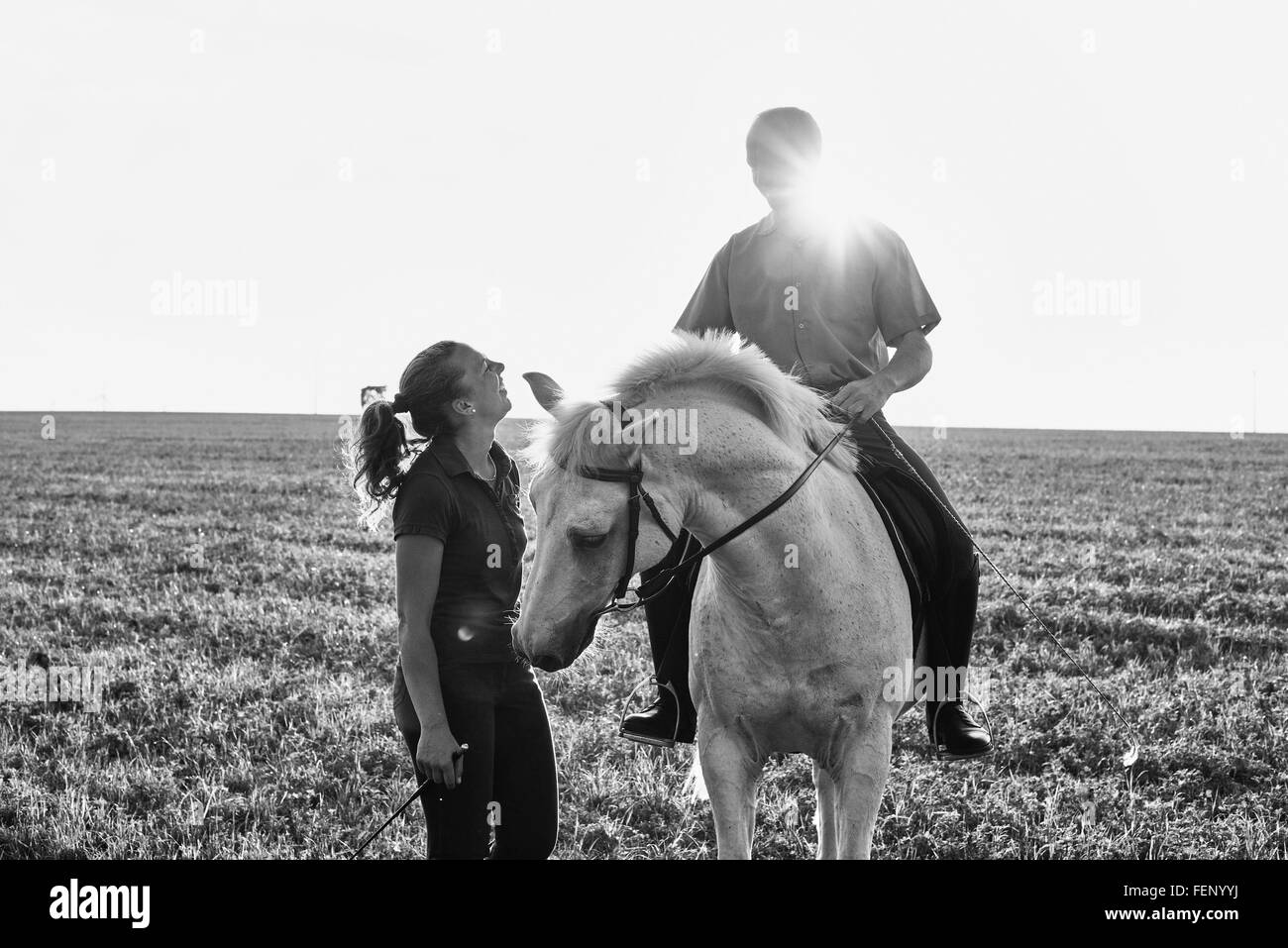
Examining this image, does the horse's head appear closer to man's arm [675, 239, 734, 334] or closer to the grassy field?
man's arm [675, 239, 734, 334]

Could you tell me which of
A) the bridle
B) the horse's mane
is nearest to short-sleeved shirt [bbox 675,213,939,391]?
the horse's mane

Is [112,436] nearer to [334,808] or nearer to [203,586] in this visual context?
[203,586]

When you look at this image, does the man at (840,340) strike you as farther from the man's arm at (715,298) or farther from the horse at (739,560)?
the horse at (739,560)

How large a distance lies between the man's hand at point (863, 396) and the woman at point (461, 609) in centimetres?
132

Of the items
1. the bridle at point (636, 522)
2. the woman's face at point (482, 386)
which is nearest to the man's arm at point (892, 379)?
the bridle at point (636, 522)

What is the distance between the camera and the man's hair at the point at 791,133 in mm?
4328

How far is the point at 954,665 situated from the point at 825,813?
81 centimetres

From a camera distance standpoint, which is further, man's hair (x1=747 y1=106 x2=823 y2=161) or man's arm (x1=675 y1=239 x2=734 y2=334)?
man's arm (x1=675 y1=239 x2=734 y2=334)

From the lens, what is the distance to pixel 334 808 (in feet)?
18.5

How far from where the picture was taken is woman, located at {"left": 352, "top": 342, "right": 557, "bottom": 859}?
11.3 ft

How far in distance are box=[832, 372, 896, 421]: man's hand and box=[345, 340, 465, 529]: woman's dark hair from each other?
1468 mm

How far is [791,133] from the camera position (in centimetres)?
433

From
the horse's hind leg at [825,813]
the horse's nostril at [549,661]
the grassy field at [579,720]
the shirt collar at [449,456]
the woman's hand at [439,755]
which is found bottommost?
the grassy field at [579,720]

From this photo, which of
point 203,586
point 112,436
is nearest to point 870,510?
point 203,586
